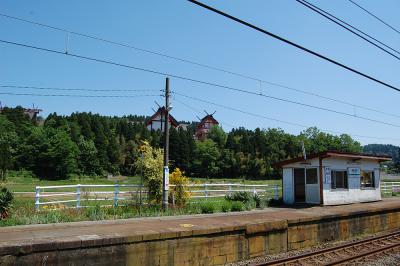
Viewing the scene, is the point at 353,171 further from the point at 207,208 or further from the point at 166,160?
the point at 166,160

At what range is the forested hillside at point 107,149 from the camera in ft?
274

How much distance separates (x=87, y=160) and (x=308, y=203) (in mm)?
73311

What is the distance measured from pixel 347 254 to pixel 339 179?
37.3ft

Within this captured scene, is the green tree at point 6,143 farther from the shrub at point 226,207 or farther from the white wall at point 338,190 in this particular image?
the shrub at point 226,207

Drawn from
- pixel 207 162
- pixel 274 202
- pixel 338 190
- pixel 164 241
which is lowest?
pixel 164 241

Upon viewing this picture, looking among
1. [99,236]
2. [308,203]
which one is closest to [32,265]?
[99,236]

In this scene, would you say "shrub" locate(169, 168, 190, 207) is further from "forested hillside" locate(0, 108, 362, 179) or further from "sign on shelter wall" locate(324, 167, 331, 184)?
"forested hillside" locate(0, 108, 362, 179)

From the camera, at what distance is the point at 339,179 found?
2375cm

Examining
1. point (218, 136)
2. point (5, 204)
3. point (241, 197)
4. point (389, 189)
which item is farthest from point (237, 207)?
point (218, 136)

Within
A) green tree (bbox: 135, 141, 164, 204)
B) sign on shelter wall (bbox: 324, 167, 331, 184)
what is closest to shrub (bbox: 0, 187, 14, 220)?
green tree (bbox: 135, 141, 164, 204)

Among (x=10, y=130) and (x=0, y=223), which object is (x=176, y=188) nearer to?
(x=0, y=223)

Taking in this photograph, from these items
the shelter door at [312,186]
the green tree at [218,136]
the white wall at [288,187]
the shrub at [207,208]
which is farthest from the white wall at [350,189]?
the green tree at [218,136]

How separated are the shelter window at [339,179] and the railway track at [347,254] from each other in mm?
7903

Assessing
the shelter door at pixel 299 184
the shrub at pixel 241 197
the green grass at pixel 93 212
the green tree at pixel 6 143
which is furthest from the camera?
the green tree at pixel 6 143
